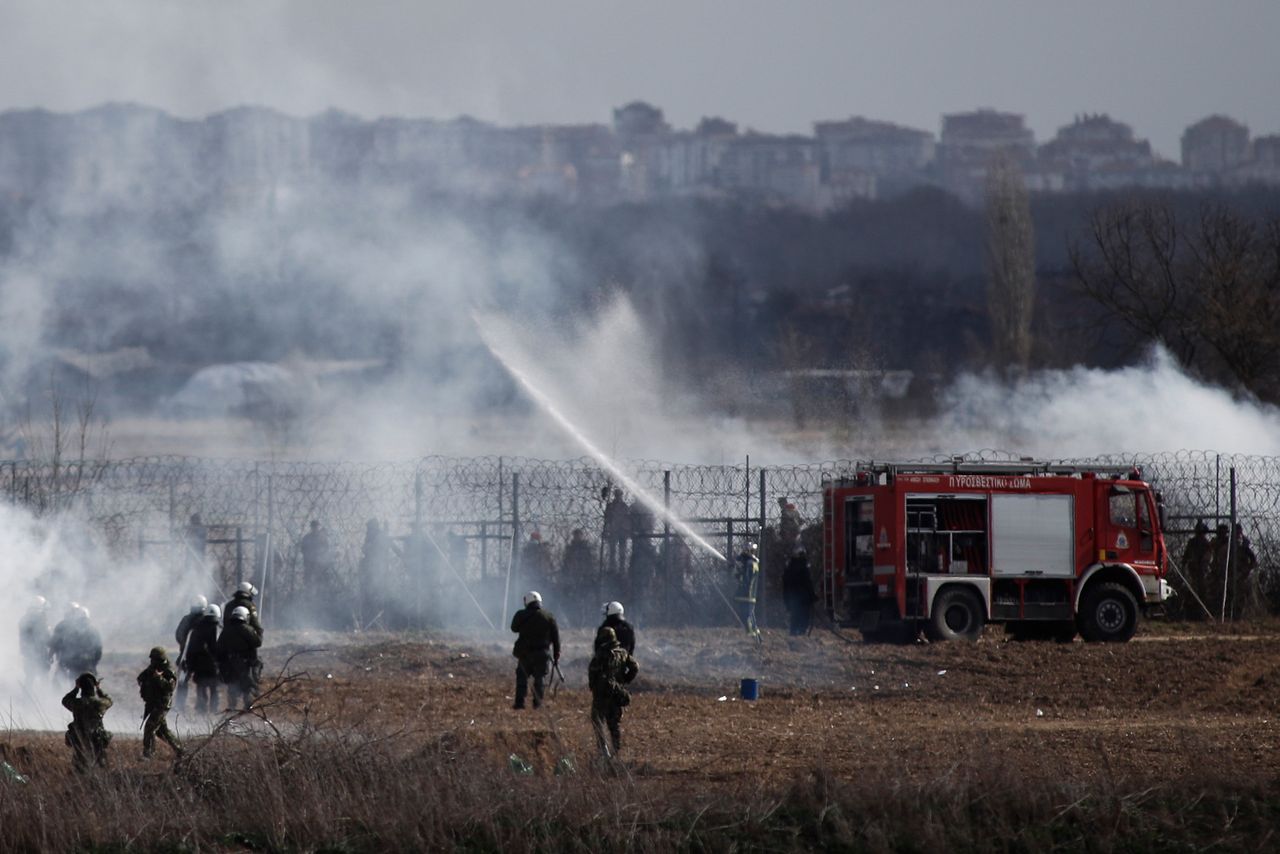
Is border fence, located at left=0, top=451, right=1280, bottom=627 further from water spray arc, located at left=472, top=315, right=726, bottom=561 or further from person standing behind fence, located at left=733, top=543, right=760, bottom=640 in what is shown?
person standing behind fence, located at left=733, top=543, right=760, bottom=640

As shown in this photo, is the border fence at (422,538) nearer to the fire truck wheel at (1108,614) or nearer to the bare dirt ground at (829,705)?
the bare dirt ground at (829,705)

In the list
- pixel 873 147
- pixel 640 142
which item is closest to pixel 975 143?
pixel 873 147

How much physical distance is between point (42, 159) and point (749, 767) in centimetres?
2241

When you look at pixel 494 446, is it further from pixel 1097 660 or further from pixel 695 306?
pixel 1097 660

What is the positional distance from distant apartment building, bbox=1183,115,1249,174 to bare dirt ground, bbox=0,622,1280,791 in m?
99.3

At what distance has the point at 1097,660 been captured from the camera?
925 inches

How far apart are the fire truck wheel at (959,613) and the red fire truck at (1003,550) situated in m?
0.02

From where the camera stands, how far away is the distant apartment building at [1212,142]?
121 m

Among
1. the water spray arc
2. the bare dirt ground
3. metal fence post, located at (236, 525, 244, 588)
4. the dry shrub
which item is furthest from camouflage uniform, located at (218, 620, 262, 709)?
the water spray arc

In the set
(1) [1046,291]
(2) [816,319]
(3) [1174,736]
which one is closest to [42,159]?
(3) [1174,736]

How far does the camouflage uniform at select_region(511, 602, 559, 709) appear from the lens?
20328 mm

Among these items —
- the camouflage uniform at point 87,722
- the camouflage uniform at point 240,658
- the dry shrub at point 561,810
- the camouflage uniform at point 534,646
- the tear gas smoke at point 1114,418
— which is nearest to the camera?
the dry shrub at point 561,810

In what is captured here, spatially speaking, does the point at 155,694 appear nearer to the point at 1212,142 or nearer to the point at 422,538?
the point at 422,538


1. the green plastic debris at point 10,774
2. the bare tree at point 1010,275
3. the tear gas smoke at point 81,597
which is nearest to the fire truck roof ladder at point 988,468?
the tear gas smoke at point 81,597
